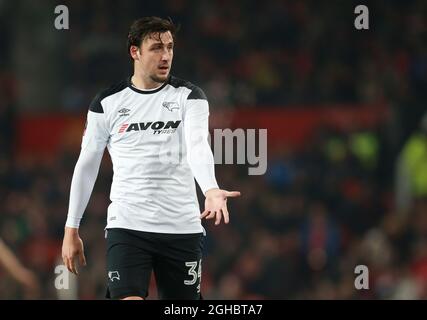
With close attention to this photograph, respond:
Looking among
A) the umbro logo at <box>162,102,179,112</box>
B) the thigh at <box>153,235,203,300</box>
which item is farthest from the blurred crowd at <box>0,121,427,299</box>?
the umbro logo at <box>162,102,179,112</box>

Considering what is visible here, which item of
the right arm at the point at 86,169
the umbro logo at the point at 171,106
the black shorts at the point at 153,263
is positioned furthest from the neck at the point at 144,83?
the black shorts at the point at 153,263

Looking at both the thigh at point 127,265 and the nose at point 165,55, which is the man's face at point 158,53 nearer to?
the nose at point 165,55

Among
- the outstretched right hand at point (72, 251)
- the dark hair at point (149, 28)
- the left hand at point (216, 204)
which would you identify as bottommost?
the outstretched right hand at point (72, 251)

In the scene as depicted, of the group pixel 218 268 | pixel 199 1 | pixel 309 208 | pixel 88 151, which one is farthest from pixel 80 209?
pixel 199 1

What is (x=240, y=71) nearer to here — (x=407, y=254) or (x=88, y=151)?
(x=407, y=254)

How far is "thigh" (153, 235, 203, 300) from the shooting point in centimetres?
750

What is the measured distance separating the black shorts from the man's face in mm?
959

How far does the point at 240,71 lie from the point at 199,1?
1.66 metres

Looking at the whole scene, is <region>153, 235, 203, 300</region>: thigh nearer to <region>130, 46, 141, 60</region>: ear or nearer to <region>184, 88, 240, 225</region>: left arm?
<region>184, 88, 240, 225</region>: left arm

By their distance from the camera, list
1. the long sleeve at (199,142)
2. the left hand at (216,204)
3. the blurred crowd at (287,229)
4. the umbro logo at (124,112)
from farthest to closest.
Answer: the blurred crowd at (287,229)
the umbro logo at (124,112)
the long sleeve at (199,142)
the left hand at (216,204)

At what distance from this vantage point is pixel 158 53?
755 cm

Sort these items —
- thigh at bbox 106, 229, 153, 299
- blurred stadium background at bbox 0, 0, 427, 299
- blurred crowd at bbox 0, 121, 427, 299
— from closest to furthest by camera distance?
thigh at bbox 106, 229, 153, 299 < blurred crowd at bbox 0, 121, 427, 299 < blurred stadium background at bbox 0, 0, 427, 299

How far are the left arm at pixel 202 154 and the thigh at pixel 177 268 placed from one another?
0.47 metres

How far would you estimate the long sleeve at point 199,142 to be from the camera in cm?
722
